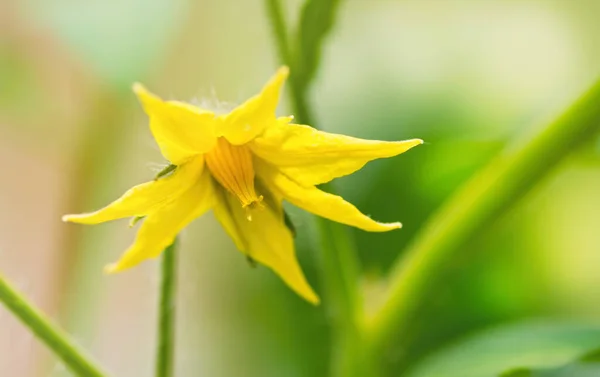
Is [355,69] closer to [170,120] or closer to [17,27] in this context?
[17,27]

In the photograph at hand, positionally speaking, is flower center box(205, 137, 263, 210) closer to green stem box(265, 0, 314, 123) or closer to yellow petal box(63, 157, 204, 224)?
yellow petal box(63, 157, 204, 224)

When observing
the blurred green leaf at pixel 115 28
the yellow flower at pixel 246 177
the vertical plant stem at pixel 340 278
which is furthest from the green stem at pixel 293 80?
the blurred green leaf at pixel 115 28

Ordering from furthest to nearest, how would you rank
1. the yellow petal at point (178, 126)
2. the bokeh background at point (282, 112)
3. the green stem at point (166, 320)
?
the bokeh background at point (282, 112), the green stem at point (166, 320), the yellow petal at point (178, 126)

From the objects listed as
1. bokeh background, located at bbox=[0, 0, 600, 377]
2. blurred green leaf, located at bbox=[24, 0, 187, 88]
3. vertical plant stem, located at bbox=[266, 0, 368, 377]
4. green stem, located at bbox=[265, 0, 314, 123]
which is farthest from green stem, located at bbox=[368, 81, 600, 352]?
blurred green leaf, located at bbox=[24, 0, 187, 88]

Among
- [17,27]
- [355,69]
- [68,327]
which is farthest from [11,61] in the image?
[355,69]

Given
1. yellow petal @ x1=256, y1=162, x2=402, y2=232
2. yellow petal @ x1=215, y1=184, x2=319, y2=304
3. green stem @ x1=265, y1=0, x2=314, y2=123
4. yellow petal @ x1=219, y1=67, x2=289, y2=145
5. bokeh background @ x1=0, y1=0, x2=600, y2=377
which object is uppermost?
yellow petal @ x1=219, y1=67, x2=289, y2=145

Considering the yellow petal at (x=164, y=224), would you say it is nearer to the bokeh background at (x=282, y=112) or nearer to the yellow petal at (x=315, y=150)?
the yellow petal at (x=315, y=150)

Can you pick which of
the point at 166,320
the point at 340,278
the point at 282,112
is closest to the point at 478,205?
the point at 340,278

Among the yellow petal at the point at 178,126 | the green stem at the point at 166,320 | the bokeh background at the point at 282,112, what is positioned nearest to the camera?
the yellow petal at the point at 178,126

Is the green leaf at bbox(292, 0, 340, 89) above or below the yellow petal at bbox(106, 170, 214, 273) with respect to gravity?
above
